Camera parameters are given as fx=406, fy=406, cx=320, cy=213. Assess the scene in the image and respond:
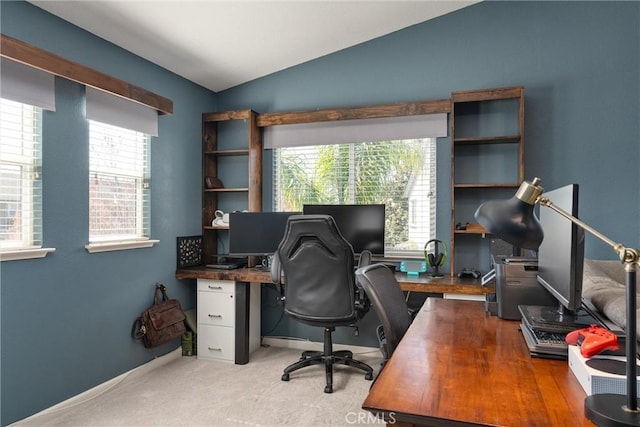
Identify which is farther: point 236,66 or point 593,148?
point 236,66

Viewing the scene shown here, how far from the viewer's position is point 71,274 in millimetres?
2648

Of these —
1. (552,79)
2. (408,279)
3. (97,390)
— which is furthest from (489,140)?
(97,390)

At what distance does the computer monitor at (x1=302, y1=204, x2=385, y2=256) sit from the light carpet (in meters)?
0.99

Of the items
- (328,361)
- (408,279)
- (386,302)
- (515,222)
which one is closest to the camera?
(515,222)

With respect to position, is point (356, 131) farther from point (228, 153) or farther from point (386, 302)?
point (386, 302)

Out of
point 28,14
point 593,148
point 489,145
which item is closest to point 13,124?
point 28,14

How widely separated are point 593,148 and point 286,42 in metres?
2.54

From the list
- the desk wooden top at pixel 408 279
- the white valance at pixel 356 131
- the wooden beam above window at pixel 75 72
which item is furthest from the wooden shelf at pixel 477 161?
the wooden beam above window at pixel 75 72

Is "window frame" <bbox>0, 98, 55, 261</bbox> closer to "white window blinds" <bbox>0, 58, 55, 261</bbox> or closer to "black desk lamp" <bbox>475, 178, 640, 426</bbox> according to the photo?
"white window blinds" <bbox>0, 58, 55, 261</bbox>

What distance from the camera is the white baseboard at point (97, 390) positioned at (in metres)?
2.40

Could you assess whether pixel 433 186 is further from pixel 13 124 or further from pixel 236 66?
pixel 13 124

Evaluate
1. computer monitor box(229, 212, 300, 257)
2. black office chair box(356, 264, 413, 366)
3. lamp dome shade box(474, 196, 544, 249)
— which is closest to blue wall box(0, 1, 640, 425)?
computer monitor box(229, 212, 300, 257)

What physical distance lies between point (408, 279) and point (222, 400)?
1546 mm

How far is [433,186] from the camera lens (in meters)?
3.51
